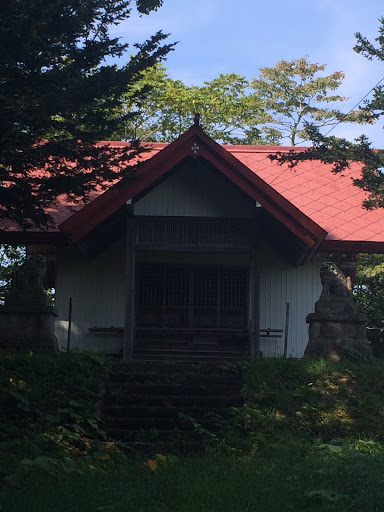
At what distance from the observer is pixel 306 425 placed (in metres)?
12.2

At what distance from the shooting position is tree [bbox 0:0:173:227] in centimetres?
1116

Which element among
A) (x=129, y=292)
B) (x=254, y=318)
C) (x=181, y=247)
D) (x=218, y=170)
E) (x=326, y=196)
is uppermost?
(x=326, y=196)

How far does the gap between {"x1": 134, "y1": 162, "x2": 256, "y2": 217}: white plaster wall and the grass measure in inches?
151

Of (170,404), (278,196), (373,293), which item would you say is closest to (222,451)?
(170,404)

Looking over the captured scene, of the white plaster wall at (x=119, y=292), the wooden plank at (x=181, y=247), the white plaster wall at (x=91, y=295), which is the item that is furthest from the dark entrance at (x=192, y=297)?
the wooden plank at (x=181, y=247)

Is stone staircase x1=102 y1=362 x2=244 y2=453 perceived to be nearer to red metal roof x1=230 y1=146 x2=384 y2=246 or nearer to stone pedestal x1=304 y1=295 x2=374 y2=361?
stone pedestal x1=304 y1=295 x2=374 y2=361

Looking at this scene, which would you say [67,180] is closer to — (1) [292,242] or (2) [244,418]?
(2) [244,418]

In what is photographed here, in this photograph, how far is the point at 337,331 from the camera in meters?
15.0

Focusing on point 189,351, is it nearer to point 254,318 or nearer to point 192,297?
point 192,297

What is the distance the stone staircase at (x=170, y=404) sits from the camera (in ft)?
39.1

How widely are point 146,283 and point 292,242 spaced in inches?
132

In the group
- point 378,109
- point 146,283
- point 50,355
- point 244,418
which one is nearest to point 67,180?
point 50,355

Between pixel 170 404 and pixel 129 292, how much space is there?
3426mm

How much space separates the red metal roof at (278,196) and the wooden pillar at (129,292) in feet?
3.02
